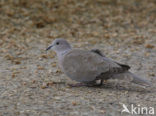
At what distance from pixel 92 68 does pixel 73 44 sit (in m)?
2.62

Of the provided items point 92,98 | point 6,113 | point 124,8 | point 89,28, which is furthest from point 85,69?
point 124,8

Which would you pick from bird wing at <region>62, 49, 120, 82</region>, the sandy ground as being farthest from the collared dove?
the sandy ground

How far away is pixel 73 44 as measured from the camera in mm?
6988

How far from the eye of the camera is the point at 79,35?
297 inches

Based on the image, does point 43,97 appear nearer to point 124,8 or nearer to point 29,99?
point 29,99

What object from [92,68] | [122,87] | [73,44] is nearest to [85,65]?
[92,68]

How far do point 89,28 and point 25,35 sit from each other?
153cm

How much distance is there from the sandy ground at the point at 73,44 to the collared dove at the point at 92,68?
0.17m

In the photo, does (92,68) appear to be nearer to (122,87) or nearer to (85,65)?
(85,65)

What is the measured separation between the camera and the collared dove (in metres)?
4.37

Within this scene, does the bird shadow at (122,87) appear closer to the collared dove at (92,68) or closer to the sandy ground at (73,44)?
the sandy ground at (73,44)

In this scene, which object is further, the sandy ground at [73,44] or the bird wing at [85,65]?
the bird wing at [85,65]

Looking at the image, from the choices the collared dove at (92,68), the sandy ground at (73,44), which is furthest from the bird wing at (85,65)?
the sandy ground at (73,44)

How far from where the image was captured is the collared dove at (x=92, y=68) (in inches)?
172
